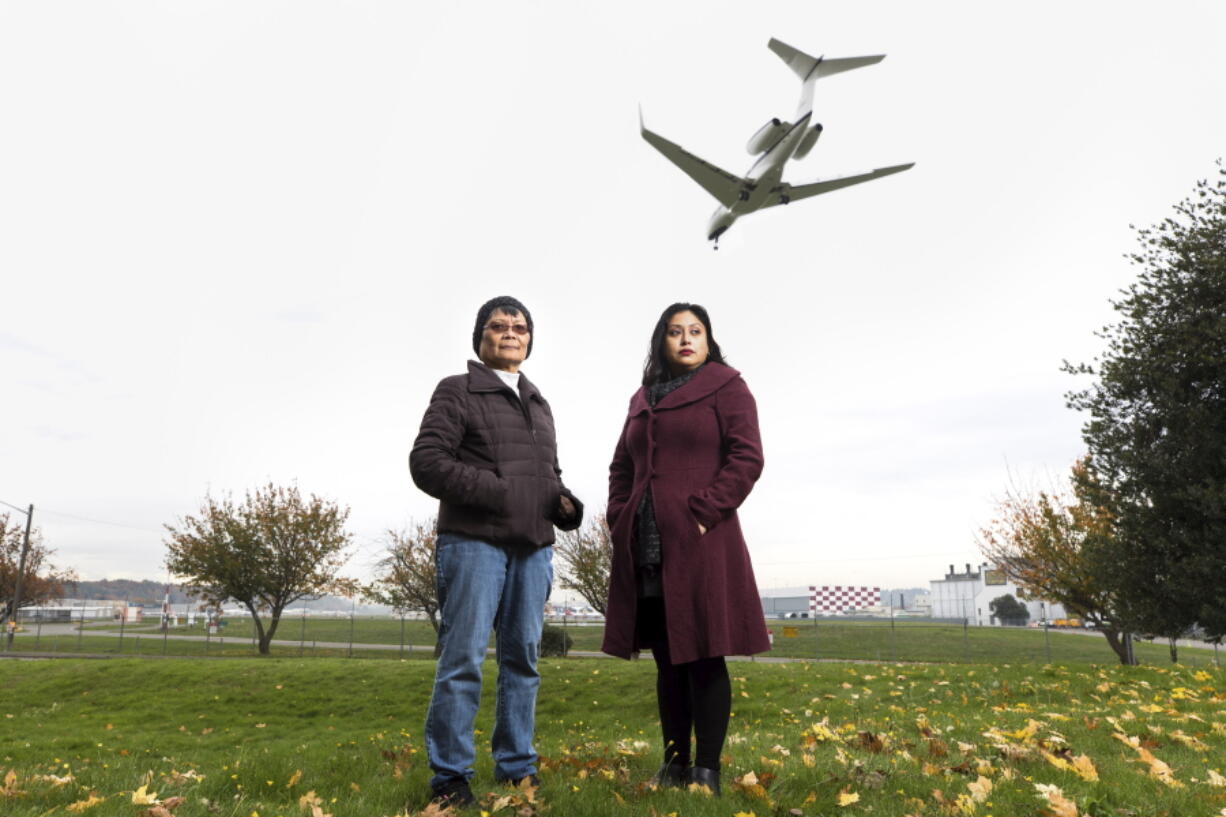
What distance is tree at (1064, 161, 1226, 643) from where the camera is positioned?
12344mm

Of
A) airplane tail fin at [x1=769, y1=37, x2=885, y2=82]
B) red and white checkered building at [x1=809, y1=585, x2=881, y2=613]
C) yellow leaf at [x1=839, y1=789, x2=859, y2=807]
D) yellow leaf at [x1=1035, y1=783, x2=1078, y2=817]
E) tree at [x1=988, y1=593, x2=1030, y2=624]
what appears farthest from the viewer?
tree at [x1=988, y1=593, x2=1030, y2=624]

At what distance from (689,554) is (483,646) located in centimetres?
94

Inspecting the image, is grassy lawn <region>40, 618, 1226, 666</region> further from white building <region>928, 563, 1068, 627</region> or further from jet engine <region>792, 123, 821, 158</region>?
white building <region>928, 563, 1068, 627</region>

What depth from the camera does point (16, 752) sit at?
989 centimetres

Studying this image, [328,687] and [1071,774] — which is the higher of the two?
[1071,774]

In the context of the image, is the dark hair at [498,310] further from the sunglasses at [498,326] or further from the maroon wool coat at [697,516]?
the maroon wool coat at [697,516]

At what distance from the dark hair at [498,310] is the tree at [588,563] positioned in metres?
27.3

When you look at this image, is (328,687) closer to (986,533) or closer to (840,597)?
(986,533)

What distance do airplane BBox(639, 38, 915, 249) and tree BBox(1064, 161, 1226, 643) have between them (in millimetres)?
12445

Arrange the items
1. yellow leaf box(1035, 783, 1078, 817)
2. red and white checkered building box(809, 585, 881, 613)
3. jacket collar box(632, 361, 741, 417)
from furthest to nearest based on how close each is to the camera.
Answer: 1. red and white checkered building box(809, 585, 881, 613)
2. jacket collar box(632, 361, 741, 417)
3. yellow leaf box(1035, 783, 1078, 817)

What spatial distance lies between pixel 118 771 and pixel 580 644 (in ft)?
108

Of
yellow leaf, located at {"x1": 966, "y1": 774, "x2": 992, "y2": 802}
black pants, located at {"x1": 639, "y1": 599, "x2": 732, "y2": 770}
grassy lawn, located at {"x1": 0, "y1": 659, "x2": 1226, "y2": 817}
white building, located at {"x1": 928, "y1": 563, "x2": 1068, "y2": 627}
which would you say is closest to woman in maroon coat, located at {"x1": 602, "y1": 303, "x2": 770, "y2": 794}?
black pants, located at {"x1": 639, "y1": 599, "x2": 732, "y2": 770}

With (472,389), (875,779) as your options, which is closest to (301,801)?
(472,389)

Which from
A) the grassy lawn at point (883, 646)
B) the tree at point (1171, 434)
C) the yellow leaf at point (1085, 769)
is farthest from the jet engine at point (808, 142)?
the yellow leaf at point (1085, 769)
